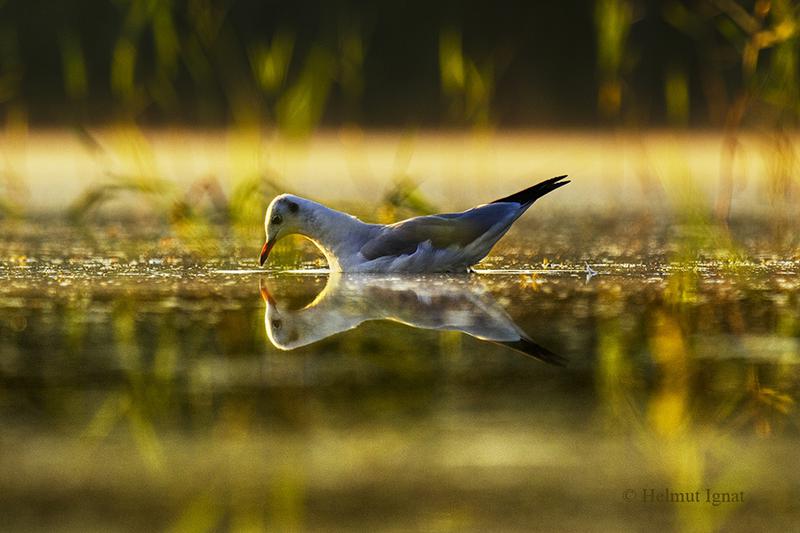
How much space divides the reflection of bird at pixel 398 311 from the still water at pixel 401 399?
0.02 m

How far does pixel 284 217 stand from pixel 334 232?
301mm

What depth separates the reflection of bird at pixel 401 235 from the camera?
23.6ft

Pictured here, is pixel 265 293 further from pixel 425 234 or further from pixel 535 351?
pixel 535 351

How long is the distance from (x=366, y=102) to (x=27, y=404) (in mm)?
14106

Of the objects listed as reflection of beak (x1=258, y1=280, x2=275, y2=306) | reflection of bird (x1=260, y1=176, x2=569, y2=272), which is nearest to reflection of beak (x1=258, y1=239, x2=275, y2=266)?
reflection of bird (x1=260, y1=176, x2=569, y2=272)

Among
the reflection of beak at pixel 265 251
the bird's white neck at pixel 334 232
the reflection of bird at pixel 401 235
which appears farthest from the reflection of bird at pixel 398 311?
the reflection of beak at pixel 265 251

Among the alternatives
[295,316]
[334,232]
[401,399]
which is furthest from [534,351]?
[334,232]

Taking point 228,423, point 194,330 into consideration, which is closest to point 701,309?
point 194,330

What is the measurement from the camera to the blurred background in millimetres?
3334

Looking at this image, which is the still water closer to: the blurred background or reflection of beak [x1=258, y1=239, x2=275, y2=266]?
the blurred background

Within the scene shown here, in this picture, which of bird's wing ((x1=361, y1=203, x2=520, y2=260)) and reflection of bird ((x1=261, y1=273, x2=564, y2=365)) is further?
bird's wing ((x1=361, y1=203, x2=520, y2=260))

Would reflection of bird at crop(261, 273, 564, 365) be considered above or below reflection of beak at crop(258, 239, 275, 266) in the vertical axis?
below

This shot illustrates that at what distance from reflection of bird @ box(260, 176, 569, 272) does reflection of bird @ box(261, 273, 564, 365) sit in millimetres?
119

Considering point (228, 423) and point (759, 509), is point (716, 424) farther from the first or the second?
point (228, 423)
